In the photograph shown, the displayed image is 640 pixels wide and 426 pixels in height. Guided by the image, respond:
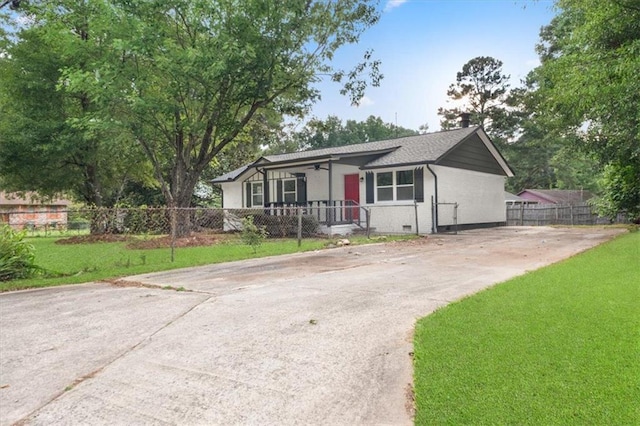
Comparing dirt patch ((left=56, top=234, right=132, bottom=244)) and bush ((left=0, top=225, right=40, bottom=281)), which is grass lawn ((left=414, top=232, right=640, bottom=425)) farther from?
dirt patch ((left=56, top=234, right=132, bottom=244))

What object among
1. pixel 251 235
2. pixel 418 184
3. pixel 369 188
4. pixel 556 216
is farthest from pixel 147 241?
pixel 556 216

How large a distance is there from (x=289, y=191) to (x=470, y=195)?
8.72 metres

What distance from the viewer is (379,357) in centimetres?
324

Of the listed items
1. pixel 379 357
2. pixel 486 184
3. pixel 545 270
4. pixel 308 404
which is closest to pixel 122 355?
pixel 308 404

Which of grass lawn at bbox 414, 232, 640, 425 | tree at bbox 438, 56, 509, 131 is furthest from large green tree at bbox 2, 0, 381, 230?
tree at bbox 438, 56, 509, 131

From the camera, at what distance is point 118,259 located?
31.8ft

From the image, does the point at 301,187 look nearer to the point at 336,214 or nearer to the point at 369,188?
the point at 336,214

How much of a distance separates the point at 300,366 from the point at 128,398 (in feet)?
3.87

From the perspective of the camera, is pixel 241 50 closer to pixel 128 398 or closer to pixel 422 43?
pixel 422 43

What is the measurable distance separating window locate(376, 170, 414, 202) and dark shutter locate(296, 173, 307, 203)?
409 centimetres

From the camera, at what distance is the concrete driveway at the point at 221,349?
98.4 inches

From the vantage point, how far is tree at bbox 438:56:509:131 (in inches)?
1517

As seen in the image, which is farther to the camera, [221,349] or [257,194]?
[257,194]

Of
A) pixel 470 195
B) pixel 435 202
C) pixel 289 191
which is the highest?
pixel 289 191
